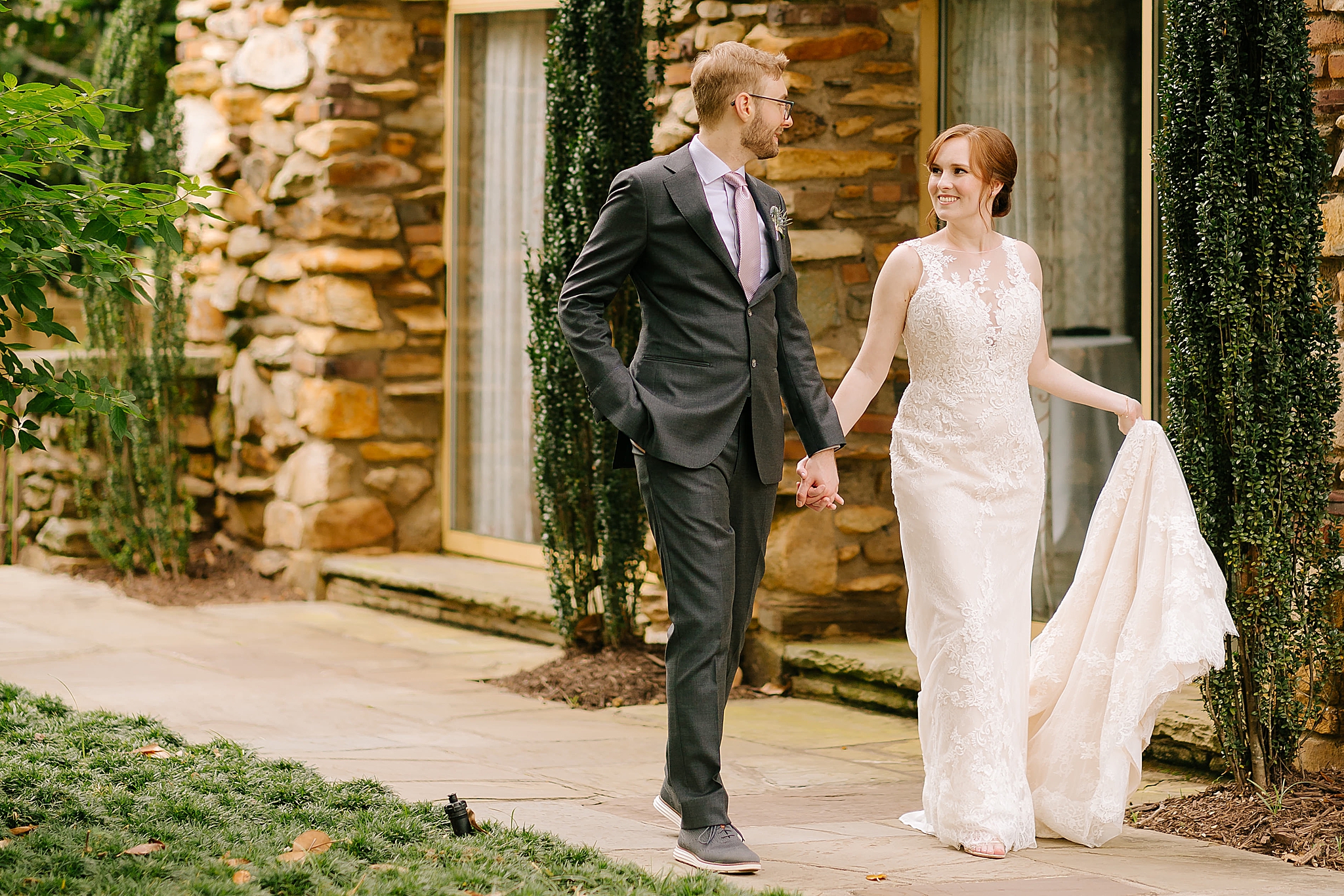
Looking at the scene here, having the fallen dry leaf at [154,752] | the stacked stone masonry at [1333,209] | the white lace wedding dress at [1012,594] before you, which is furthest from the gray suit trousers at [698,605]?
the stacked stone masonry at [1333,209]

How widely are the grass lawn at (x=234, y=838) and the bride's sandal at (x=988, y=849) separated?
77 cm

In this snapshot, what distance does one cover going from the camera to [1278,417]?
4.16 meters

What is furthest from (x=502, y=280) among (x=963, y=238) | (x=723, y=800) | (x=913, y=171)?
(x=723, y=800)

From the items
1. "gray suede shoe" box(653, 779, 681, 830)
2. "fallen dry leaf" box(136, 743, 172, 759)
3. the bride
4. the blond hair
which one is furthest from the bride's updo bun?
"fallen dry leaf" box(136, 743, 172, 759)

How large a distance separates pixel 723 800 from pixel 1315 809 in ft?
5.27

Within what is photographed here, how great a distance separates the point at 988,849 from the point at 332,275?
580 centimetres

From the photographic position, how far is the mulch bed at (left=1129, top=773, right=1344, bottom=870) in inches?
155

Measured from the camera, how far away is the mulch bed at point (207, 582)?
8.52 meters

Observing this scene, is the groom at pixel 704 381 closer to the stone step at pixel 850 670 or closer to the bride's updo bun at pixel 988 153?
the bride's updo bun at pixel 988 153

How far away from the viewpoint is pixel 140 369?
8750 mm

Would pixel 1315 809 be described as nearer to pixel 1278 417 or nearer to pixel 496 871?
pixel 1278 417

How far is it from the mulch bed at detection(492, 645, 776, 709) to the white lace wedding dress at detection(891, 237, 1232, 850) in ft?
6.60

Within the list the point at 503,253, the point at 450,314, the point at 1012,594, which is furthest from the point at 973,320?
the point at 450,314

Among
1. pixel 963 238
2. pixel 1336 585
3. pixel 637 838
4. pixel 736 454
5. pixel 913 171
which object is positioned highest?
pixel 913 171
